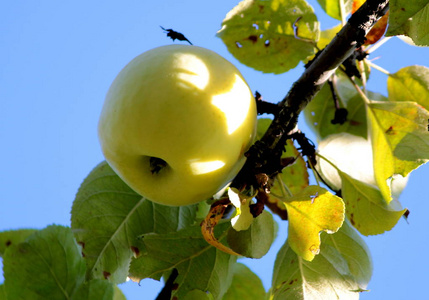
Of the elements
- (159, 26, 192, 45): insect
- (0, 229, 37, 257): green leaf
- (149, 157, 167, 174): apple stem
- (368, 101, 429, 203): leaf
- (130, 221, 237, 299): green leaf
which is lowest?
(0, 229, 37, 257): green leaf

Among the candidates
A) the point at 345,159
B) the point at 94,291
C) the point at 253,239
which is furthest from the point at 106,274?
the point at 345,159

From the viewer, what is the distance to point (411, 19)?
1.02 metres

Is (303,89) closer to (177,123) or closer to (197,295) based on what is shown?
(177,123)

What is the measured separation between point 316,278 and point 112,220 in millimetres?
511

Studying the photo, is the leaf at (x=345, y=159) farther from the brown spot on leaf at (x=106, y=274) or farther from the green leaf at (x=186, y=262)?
the brown spot on leaf at (x=106, y=274)

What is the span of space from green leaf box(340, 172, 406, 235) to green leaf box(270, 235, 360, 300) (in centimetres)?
13

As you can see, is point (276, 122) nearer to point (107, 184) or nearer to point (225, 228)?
point (225, 228)

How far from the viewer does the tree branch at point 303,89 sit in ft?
3.75

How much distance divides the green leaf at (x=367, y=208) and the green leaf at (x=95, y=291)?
0.67 m

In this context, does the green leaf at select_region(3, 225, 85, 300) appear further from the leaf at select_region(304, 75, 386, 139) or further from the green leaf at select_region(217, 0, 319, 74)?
the leaf at select_region(304, 75, 386, 139)

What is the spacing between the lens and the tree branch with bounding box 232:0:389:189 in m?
1.14

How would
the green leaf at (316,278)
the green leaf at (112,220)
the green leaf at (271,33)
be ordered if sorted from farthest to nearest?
the green leaf at (271,33)
the green leaf at (112,220)
the green leaf at (316,278)

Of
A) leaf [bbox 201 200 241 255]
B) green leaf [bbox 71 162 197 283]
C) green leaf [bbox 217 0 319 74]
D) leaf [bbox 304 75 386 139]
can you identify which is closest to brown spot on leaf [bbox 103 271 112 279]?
green leaf [bbox 71 162 197 283]

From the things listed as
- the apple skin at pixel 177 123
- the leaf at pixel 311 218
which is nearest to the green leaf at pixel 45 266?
the apple skin at pixel 177 123
